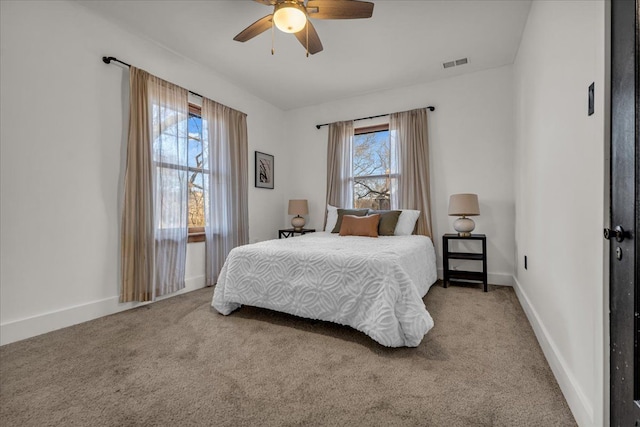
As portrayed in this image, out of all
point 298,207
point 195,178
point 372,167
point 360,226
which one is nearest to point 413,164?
point 372,167

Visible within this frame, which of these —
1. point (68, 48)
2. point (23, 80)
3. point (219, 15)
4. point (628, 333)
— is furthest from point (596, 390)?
point (68, 48)

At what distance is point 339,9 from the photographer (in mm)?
2145

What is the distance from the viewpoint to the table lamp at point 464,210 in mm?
3400

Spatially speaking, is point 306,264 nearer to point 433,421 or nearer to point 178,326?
point 178,326

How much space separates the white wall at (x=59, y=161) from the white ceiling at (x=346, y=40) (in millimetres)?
342

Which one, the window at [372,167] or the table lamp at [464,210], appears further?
the window at [372,167]

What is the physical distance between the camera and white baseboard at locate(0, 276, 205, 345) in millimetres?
2107

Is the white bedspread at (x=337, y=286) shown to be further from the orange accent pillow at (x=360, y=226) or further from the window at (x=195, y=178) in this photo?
the window at (x=195, y=178)

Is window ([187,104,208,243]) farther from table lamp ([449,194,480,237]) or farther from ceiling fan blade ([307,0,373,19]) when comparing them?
table lamp ([449,194,480,237])

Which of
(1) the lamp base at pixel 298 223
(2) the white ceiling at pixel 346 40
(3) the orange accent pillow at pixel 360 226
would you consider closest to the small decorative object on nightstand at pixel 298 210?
(1) the lamp base at pixel 298 223

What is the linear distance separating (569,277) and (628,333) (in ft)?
2.09

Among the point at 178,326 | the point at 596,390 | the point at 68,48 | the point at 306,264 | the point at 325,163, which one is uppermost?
the point at 68,48

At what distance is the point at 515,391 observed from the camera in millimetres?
1482

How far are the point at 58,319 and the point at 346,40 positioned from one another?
3.55m
